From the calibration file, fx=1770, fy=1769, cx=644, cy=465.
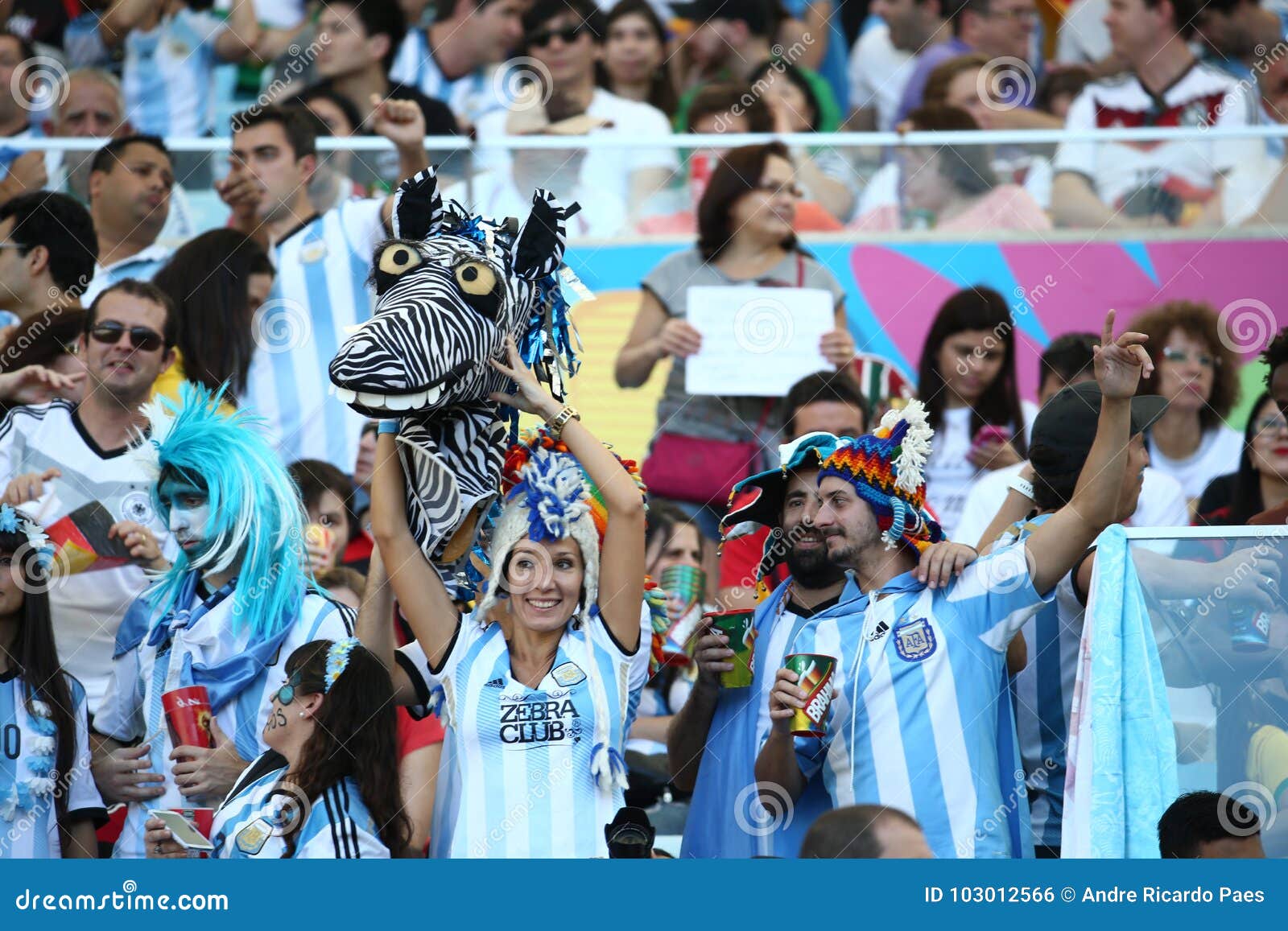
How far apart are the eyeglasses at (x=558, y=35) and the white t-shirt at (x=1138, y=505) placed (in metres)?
2.86

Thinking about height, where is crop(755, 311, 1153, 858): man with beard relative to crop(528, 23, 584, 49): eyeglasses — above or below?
below

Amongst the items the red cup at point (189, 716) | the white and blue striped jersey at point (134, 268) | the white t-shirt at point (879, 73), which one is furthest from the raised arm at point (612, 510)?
the white t-shirt at point (879, 73)

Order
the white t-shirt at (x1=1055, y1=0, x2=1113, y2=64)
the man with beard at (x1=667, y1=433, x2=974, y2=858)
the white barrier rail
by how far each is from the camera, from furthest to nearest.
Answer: the white t-shirt at (x1=1055, y1=0, x2=1113, y2=64) < the white barrier rail < the man with beard at (x1=667, y1=433, x2=974, y2=858)

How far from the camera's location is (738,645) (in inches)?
167

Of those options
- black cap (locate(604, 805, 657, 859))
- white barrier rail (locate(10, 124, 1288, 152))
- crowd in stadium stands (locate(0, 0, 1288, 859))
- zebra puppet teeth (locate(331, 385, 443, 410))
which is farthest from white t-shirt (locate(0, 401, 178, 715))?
black cap (locate(604, 805, 657, 859))

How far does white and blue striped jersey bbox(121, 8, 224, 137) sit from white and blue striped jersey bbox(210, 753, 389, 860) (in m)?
4.51

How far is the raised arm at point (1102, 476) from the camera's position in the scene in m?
3.95

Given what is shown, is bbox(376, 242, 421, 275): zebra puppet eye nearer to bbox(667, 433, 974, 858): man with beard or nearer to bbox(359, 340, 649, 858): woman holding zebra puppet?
bbox(359, 340, 649, 858): woman holding zebra puppet

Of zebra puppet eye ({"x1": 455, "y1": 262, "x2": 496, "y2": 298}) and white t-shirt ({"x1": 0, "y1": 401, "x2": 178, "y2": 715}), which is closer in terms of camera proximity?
zebra puppet eye ({"x1": 455, "y1": 262, "x2": 496, "y2": 298})

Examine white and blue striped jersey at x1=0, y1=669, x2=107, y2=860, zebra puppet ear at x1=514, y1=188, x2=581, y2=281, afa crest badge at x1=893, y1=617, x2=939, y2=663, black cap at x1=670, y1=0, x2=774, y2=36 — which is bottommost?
white and blue striped jersey at x1=0, y1=669, x2=107, y2=860

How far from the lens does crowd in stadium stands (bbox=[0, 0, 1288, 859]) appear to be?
4.04 metres

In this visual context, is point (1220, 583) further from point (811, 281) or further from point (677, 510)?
point (811, 281)

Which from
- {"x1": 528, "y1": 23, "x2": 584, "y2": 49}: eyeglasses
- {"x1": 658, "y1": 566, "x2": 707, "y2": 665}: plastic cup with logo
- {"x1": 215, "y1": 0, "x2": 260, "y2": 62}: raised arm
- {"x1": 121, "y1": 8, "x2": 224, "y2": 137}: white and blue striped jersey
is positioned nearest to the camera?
{"x1": 658, "y1": 566, "x2": 707, "y2": 665}: plastic cup with logo

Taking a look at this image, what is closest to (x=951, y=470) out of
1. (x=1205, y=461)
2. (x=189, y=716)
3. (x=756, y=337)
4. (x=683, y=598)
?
(x=756, y=337)
